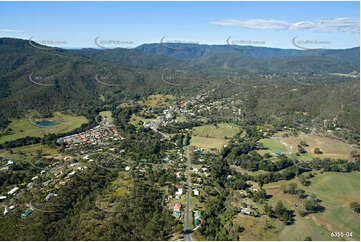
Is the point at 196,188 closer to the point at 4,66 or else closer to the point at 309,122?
the point at 309,122

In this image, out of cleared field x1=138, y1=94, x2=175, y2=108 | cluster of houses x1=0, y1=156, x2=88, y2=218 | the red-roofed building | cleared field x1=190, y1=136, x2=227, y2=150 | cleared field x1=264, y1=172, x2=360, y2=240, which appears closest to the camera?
cleared field x1=264, y1=172, x2=360, y2=240

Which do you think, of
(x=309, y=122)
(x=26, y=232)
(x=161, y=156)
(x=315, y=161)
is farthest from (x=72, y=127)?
(x=309, y=122)

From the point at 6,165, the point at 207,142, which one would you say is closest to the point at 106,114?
the point at 6,165

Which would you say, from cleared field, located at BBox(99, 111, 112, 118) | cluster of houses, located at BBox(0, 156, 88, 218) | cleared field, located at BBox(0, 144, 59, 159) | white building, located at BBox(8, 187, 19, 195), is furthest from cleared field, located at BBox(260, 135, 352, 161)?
cleared field, located at BBox(99, 111, 112, 118)

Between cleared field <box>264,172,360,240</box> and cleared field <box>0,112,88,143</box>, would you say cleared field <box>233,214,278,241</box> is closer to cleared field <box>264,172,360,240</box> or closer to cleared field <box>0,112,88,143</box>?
cleared field <box>264,172,360,240</box>

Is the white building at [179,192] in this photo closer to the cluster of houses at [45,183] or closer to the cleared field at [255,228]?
the cleared field at [255,228]
